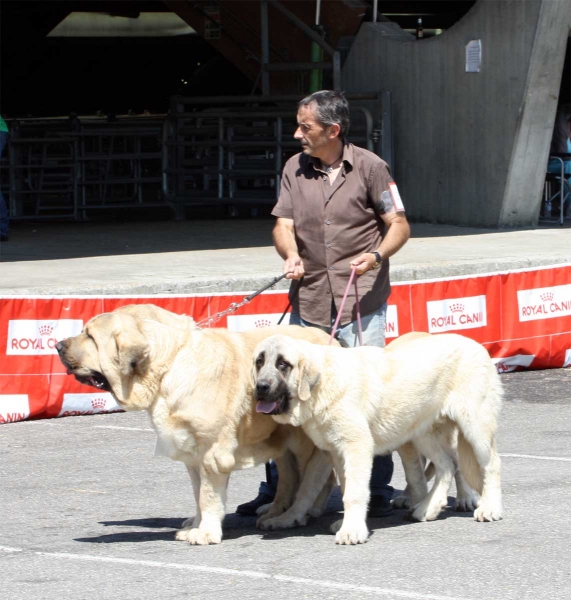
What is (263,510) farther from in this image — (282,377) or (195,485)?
(282,377)

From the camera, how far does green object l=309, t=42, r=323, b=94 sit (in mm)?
20188

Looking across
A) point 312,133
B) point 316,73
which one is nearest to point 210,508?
point 312,133

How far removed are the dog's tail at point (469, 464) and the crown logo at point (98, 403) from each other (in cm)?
421

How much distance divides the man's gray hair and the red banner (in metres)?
3.69

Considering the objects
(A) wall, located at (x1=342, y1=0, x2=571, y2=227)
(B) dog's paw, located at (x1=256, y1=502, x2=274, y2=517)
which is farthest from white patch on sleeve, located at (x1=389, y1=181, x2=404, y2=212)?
(A) wall, located at (x1=342, y1=0, x2=571, y2=227)

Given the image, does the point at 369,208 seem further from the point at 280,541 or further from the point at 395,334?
the point at 395,334

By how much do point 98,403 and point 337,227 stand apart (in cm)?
396

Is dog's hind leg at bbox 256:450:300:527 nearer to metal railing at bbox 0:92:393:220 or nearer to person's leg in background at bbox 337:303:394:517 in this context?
person's leg in background at bbox 337:303:394:517

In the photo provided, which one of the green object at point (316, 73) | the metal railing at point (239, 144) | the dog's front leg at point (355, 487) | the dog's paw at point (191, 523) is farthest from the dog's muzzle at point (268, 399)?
the green object at point (316, 73)

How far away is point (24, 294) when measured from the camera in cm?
995

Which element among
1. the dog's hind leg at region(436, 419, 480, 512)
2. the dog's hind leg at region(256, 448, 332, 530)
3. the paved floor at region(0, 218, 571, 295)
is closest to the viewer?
the dog's hind leg at region(256, 448, 332, 530)

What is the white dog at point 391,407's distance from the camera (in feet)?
19.0

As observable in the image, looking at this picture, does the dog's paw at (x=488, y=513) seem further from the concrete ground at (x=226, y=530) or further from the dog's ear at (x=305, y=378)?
the dog's ear at (x=305, y=378)

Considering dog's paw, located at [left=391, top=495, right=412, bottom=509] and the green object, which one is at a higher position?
the green object
